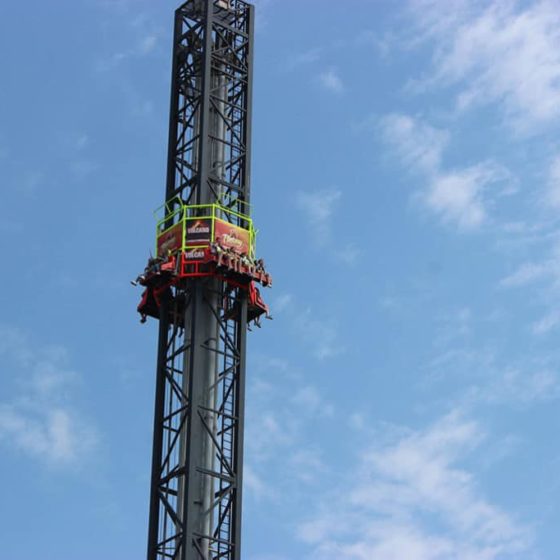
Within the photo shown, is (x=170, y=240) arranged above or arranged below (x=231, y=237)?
above

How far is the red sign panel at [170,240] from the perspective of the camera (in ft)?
348

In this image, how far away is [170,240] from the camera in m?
107

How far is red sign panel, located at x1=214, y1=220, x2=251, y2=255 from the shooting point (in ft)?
347

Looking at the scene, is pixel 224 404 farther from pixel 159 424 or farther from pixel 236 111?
pixel 236 111

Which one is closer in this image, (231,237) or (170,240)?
(231,237)

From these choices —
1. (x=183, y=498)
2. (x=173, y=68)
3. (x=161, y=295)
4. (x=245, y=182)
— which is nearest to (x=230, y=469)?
(x=183, y=498)

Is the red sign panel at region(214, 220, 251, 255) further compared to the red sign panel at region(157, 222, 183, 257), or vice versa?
the red sign panel at region(157, 222, 183, 257)

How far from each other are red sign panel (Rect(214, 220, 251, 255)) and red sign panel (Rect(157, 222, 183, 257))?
7.44 ft

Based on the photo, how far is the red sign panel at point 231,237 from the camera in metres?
106

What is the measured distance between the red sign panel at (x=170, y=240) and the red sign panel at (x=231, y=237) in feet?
7.44

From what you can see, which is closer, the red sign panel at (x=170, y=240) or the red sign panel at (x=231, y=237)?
the red sign panel at (x=231, y=237)

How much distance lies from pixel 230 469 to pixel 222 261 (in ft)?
40.7

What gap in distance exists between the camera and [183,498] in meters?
101

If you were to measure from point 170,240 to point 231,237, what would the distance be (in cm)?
382
